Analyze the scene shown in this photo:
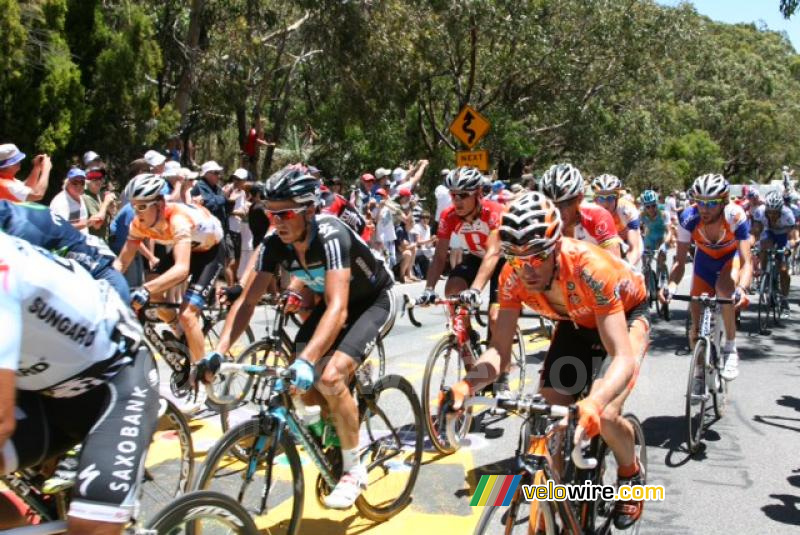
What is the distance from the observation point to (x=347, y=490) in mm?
4617

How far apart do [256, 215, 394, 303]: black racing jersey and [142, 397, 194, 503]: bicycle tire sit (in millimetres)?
993

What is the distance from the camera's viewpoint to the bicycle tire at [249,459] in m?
3.85

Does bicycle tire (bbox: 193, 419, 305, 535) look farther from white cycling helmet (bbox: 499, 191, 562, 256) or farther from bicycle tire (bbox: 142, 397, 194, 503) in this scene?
white cycling helmet (bbox: 499, 191, 562, 256)

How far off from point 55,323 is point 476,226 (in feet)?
16.1

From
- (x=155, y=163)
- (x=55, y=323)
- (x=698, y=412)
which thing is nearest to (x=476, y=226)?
(x=698, y=412)

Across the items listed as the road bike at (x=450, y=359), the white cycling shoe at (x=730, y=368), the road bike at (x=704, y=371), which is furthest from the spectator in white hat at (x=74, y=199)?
the white cycling shoe at (x=730, y=368)

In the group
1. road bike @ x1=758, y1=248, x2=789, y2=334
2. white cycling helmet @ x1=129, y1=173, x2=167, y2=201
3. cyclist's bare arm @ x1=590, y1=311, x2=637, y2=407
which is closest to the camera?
cyclist's bare arm @ x1=590, y1=311, x2=637, y2=407

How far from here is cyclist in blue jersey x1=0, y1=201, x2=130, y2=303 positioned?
3.57 metres

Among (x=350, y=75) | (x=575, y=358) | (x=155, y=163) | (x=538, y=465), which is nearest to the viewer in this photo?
(x=538, y=465)

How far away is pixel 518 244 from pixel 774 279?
1127 cm

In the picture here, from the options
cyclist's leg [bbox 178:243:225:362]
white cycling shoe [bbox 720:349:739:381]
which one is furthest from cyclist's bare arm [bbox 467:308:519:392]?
white cycling shoe [bbox 720:349:739:381]

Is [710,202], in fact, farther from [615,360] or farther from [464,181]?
[615,360]

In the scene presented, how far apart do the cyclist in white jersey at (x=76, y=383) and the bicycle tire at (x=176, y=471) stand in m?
1.43

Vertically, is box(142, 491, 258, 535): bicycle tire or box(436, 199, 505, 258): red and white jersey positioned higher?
box(436, 199, 505, 258): red and white jersey
